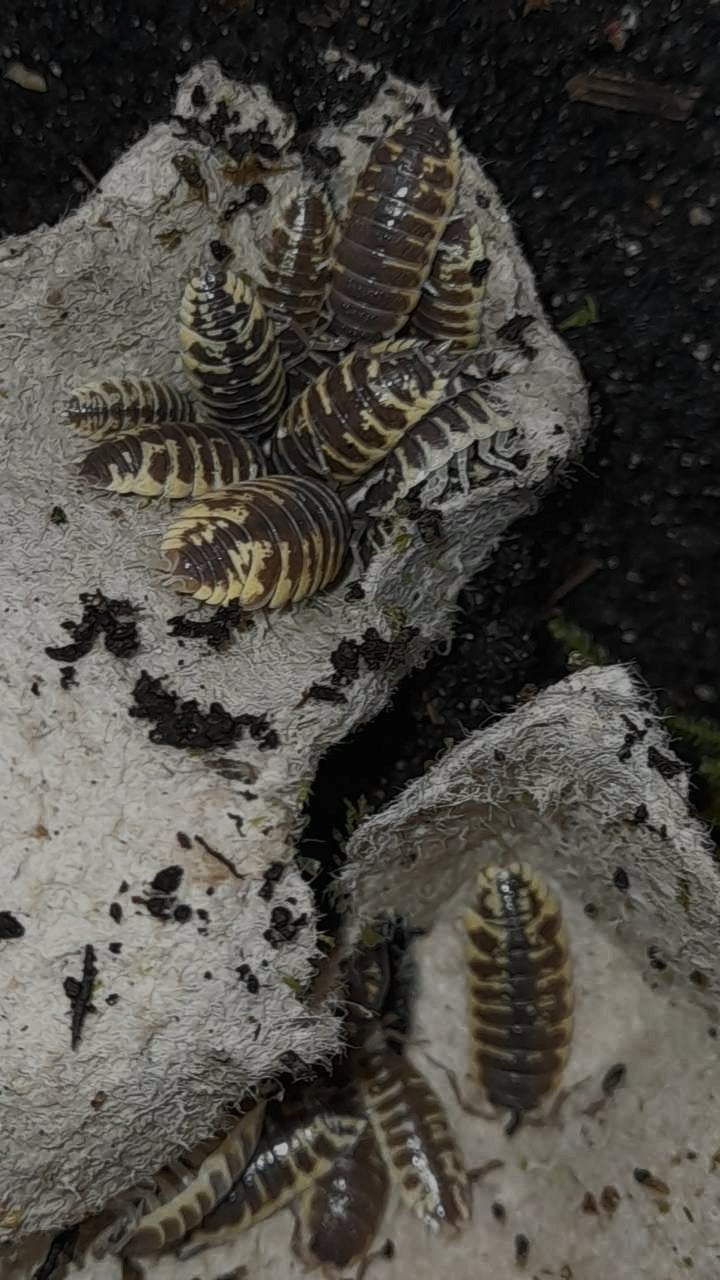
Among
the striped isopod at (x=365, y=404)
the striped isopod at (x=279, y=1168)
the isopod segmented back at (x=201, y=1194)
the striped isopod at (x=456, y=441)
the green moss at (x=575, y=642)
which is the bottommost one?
the striped isopod at (x=279, y=1168)

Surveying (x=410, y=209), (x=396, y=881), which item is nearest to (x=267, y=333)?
(x=410, y=209)

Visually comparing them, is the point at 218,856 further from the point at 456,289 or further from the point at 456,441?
the point at 456,289

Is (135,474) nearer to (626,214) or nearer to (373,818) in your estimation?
(373,818)

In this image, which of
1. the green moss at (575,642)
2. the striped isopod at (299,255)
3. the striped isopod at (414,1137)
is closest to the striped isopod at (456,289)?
the striped isopod at (299,255)

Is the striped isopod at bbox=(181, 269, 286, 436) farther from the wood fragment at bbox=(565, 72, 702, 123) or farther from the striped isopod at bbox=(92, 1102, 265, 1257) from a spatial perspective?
the striped isopod at bbox=(92, 1102, 265, 1257)

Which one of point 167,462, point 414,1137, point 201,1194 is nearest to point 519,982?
point 414,1137

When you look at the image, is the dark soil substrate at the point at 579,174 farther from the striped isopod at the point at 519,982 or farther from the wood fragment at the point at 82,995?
the wood fragment at the point at 82,995
